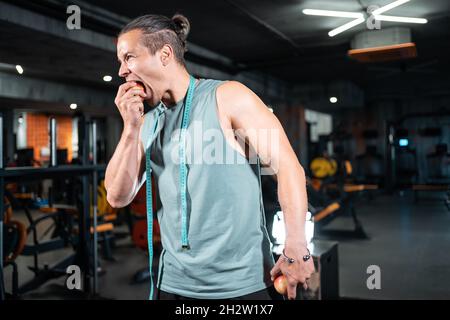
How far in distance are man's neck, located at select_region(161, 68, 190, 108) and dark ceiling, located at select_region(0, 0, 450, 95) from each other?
312 centimetres

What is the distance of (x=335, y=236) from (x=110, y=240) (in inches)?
122

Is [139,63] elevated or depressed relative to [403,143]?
depressed

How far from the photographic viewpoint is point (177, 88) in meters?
1.18

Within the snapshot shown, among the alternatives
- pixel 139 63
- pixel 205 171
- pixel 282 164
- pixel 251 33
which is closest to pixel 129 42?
pixel 139 63

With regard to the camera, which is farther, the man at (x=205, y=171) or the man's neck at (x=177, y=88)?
the man's neck at (x=177, y=88)

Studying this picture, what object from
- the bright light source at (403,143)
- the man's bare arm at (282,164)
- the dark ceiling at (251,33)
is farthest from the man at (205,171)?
the bright light source at (403,143)

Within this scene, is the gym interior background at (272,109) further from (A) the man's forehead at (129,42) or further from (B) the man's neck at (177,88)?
(A) the man's forehead at (129,42)

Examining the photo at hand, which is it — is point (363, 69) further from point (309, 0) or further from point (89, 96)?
point (89, 96)

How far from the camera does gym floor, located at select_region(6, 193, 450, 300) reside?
2.73 metres

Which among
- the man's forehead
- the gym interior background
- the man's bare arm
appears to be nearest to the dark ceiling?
the gym interior background

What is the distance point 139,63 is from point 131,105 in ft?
0.41

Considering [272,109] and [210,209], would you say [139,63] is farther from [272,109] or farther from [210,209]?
[272,109]

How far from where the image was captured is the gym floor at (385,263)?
8.97 ft
